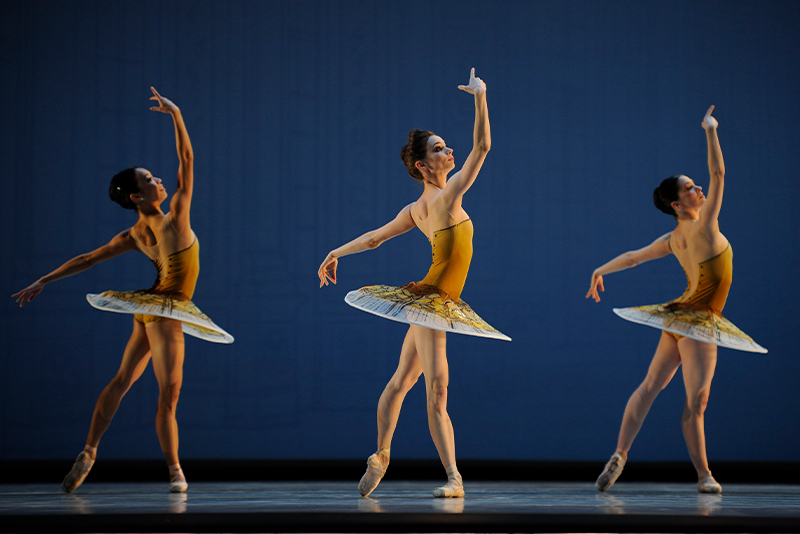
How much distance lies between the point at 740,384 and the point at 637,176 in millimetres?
1695

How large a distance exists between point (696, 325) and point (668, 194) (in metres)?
0.72

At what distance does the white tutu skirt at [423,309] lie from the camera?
3311 millimetres

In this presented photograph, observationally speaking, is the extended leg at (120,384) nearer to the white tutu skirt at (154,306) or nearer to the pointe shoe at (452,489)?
the white tutu skirt at (154,306)

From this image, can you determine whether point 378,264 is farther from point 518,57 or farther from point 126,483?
point 126,483

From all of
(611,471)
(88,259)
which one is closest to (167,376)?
(88,259)

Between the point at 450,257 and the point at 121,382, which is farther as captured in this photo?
the point at 121,382

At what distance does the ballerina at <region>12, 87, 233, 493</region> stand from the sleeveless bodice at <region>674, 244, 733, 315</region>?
243 cm

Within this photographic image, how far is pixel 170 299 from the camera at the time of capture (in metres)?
3.80

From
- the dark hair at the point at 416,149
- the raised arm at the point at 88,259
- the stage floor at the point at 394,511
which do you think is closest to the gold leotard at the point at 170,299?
the raised arm at the point at 88,259

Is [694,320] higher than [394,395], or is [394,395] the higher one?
[694,320]

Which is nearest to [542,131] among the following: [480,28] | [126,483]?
[480,28]

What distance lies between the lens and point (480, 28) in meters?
5.75

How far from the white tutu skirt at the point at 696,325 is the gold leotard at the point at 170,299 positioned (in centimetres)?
216

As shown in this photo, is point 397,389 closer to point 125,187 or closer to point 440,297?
point 440,297
